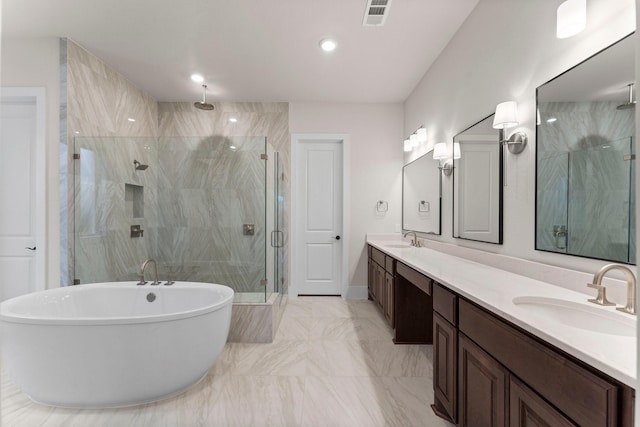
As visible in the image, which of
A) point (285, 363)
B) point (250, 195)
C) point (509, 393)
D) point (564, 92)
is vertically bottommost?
point (285, 363)

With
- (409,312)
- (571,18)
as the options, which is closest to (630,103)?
(571,18)

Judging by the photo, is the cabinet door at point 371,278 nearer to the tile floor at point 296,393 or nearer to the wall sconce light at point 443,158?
the tile floor at point 296,393

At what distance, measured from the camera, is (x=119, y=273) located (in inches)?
128

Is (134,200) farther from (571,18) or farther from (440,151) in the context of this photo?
(571,18)

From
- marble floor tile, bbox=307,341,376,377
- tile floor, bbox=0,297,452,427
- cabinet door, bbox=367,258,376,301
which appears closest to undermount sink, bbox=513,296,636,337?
tile floor, bbox=0,297,452,427

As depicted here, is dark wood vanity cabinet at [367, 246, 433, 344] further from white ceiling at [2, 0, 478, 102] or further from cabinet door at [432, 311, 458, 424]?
white ceiling at [2, 0, 478, 102]

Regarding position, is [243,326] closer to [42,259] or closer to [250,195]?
[250,195]

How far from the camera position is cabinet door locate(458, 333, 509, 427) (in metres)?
1.21

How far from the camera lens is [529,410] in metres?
1.06

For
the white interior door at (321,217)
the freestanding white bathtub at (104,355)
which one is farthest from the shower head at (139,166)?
the white interior door at (321,217)

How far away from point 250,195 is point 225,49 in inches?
55.9

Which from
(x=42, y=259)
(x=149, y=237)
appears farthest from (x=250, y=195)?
(x=42, y=259)

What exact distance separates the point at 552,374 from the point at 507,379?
242 millimetres

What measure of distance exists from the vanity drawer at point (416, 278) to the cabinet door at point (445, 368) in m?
0.18
